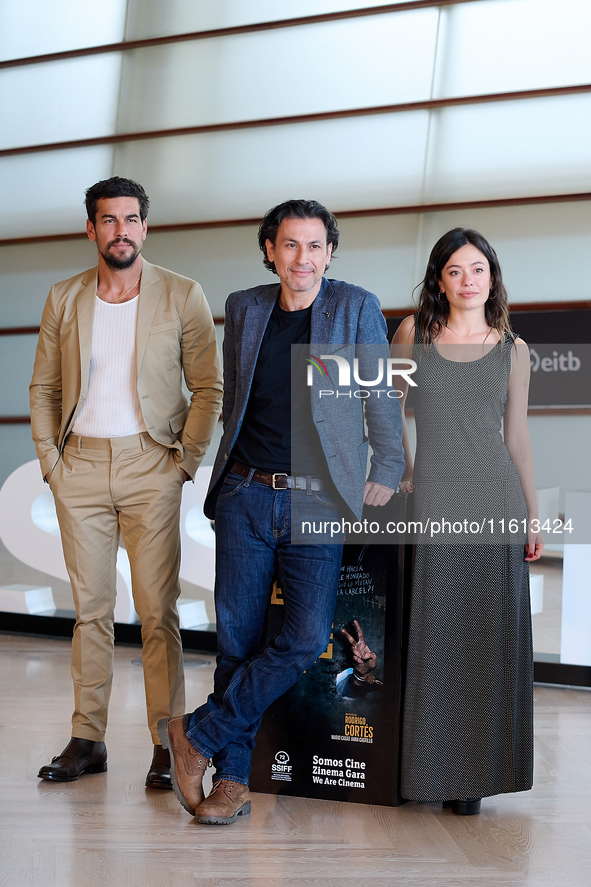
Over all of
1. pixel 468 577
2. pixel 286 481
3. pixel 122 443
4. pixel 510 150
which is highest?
pixel 510 150

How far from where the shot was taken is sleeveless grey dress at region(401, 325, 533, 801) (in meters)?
2.23

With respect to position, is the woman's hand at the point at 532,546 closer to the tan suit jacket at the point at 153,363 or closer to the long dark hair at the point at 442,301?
the long dark hair at the point at 442,301

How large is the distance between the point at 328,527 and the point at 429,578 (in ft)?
1.10

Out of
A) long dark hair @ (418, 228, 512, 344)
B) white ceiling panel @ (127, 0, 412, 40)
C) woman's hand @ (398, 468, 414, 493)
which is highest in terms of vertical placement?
white ceiling panel @ (127, 0, 412, 40)

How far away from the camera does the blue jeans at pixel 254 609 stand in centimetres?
214

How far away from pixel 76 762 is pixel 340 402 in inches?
54.2

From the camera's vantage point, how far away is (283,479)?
83.9 inches

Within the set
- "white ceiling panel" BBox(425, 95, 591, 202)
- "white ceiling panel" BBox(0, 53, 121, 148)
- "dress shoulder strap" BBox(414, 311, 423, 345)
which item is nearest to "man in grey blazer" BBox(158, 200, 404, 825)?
"dress shoulder strap" BBox(414, 311, 423, 345)

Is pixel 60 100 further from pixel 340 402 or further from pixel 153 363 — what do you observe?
pixel 340 402

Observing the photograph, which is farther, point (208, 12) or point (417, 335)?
point (208, 12)

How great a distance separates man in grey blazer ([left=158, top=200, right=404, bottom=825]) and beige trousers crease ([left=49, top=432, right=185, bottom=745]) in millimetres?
320

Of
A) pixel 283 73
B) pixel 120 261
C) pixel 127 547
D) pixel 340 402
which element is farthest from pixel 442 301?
pixel 283 73

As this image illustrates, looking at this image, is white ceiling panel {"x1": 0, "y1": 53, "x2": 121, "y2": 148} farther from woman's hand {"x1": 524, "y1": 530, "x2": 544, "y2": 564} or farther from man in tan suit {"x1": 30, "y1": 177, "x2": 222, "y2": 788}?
woman's hand {"x1": 524, "y1": 530, "x2": 544, "y2": 564}

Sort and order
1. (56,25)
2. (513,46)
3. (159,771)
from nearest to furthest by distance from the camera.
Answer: (159,771), (513,46), (56,25)
